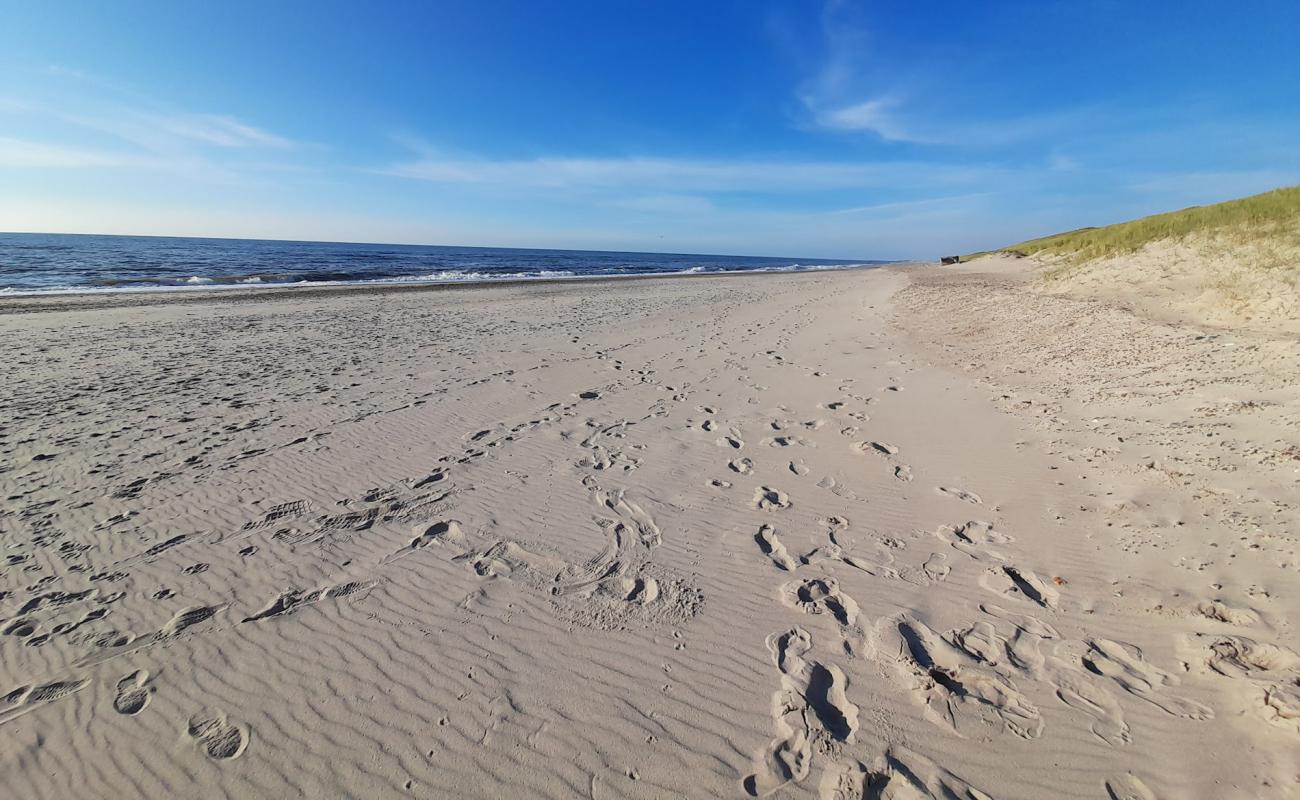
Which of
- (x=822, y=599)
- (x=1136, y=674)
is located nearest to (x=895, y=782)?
(x=822, y=599)

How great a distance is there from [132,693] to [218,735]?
665 millimetres

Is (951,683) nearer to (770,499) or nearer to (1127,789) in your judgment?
(1127,789)

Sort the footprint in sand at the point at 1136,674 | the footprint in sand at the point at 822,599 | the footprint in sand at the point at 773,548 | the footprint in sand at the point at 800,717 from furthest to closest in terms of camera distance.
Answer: the footprint in sand at the point at 773,548
the footprint in sand at the point at 822,599
the footprint in sand at the point at 1136,674
the footprint in sand at the point at 800,717

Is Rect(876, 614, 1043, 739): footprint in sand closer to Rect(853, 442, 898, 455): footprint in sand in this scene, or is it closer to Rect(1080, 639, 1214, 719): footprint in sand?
Rect(1080, 639, 1214, 719): footprint in sand

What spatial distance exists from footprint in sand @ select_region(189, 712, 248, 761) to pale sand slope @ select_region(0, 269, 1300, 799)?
0.01 metres

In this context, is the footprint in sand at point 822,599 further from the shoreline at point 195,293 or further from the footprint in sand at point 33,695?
A: the shoreline at point 195,293

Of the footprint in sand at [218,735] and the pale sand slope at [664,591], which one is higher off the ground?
the pale sand slope at [664,591]

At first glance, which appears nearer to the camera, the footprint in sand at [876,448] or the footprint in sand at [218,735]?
the footprint in sand at [218,735]

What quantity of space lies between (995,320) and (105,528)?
53.4ft

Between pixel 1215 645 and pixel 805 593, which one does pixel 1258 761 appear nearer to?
pixel 1215 645

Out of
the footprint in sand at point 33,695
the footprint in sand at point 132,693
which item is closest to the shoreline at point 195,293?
the footprint in sand at point 33,695

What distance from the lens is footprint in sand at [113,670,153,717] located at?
104 inches

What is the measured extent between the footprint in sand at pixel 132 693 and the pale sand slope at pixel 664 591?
13mm

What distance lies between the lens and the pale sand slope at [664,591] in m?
2.36
